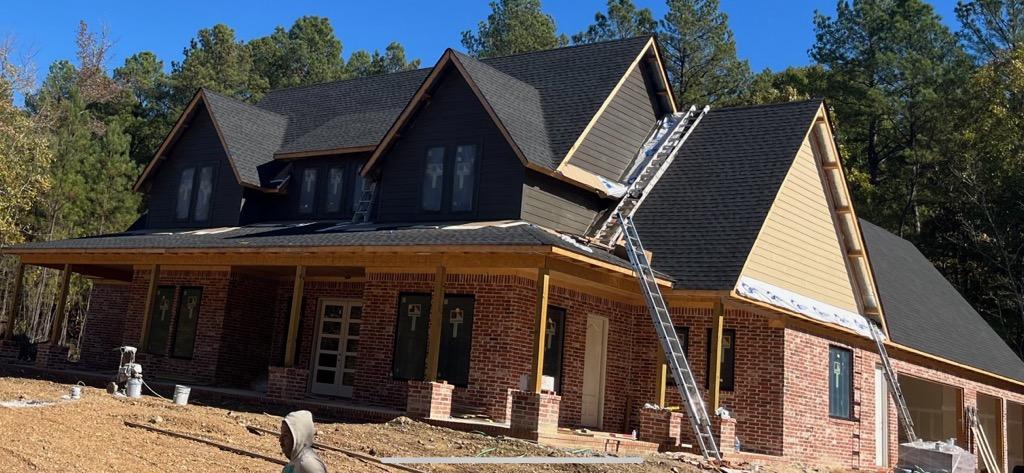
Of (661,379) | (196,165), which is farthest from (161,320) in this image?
(661,379)

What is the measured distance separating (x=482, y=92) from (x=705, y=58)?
95.0 feet

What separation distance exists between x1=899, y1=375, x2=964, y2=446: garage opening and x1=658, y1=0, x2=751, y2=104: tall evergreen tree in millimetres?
20456

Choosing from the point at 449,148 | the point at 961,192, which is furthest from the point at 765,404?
the point at 961,192

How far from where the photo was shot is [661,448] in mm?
15750

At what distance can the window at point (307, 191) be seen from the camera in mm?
22453

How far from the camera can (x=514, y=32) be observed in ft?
176

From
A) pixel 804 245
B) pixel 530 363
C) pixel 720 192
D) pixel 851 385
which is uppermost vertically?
pixel 720 192

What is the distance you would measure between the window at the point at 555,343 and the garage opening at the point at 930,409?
13.7 metres

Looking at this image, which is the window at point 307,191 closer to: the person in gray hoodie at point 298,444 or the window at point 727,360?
the window at point 727,360

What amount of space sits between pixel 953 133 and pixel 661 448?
30031 mm

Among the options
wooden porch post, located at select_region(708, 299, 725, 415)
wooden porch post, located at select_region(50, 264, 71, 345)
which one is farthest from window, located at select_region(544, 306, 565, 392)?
wooden porch post, located at select_region(50, 264, 71, 345)

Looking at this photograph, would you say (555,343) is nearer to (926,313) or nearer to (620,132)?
(620,132)

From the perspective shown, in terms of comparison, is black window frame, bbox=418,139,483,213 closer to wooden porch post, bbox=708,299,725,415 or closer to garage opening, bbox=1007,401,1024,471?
wooden porch post, bbox=708,299,725,415

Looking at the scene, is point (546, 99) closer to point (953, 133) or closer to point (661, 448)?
point (661, 448)
